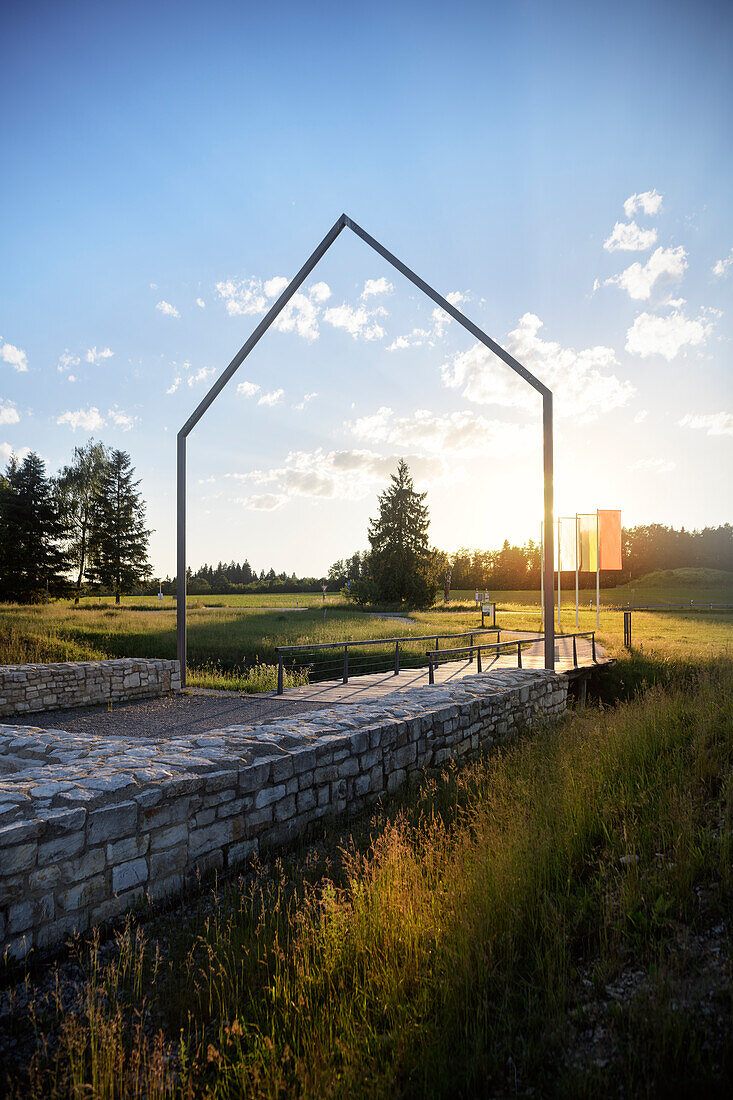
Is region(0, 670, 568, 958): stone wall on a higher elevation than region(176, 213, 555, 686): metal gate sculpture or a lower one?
lower

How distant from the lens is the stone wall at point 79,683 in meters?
10.8

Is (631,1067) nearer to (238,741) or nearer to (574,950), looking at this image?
(574,950)

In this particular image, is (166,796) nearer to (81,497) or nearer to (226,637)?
(226,637)

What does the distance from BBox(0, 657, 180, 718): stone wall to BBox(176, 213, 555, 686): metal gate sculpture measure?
637 mm

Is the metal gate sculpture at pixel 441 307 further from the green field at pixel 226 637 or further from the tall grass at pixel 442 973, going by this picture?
the tall grass at pixel 442 973

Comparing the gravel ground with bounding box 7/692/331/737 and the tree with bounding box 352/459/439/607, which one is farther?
the tree with bounding box 352/459/439/607

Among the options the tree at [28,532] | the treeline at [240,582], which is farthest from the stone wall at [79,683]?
the treeline at [240,582]

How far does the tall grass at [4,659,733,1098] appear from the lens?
7.39ft

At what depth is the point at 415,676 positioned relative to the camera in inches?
Answer: 560

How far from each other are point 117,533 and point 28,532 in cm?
924

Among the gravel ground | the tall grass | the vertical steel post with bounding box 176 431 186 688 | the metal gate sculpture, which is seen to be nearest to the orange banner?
the metal gate sculpture

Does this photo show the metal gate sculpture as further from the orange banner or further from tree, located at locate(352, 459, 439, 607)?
tree, located at locate(352, 459, 439, 607)

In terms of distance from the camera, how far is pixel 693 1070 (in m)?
2.08

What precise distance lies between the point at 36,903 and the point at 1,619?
2147cm
